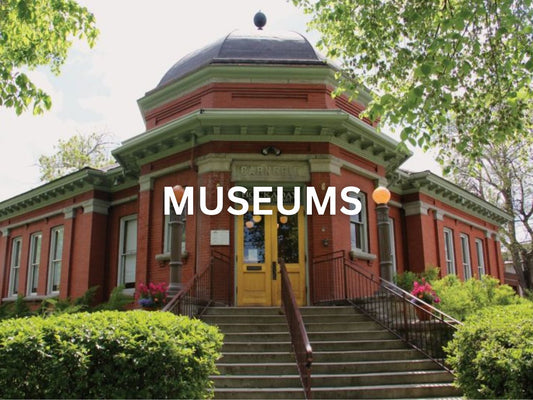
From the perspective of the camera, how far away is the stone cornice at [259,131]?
40.4 ft

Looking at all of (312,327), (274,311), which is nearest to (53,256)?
(274,311)

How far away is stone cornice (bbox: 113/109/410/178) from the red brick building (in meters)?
0.03

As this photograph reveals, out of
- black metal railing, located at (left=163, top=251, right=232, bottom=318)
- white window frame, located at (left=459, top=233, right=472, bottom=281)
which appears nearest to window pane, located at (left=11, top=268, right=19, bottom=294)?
black metal railing, located at (left=163, top=251, right=232, bottom=318)

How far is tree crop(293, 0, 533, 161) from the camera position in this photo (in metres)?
7.79

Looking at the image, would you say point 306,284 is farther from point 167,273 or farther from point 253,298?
point 167,273

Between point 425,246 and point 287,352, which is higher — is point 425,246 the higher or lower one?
the higher one

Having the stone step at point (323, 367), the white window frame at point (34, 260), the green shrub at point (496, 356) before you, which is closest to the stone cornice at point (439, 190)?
the stone step at point (323, 367)

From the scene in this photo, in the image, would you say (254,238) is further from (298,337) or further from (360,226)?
(298,337)

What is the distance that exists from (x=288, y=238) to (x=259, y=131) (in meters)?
2.86

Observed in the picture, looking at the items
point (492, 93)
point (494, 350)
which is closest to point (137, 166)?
point (492, 93)

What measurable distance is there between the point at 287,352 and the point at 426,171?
40.0 feet

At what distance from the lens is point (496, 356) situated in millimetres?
5359

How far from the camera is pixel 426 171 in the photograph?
61.7 feet

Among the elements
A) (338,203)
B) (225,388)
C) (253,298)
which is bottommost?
(225,388)
